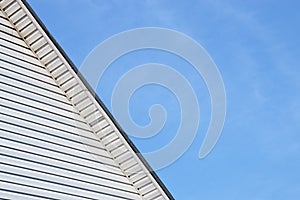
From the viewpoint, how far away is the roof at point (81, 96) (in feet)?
38.0

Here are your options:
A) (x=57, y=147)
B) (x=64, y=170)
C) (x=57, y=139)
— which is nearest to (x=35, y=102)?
(x=57, y=139)

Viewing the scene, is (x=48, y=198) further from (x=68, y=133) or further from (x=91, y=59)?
(x=91, y=59)

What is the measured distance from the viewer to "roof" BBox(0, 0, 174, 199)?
38.0 feet

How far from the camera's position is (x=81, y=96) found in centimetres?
1165

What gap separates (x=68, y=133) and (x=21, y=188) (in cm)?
180

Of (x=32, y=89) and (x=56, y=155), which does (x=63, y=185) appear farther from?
(x=32, y=89)

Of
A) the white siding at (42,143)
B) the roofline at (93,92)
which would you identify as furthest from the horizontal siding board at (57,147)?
the roofline at (93,92)

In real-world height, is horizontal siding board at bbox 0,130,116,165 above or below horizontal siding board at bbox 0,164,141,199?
above

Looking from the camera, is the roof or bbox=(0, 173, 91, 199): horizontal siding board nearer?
bbox=(0, 173, 91, 199): horizontal siding board

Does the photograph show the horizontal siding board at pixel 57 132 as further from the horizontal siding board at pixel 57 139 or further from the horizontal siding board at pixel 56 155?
the horizontal siding board at pixel 56 155

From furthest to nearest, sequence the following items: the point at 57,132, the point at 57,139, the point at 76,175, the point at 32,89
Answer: the point at 32,89
the point at 57,132
the point at 57,139
the point at 76,175

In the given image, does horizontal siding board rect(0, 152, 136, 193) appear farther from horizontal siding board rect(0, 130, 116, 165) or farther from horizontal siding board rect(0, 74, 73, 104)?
horizontal siding board rect(0, 74, 73, 104)

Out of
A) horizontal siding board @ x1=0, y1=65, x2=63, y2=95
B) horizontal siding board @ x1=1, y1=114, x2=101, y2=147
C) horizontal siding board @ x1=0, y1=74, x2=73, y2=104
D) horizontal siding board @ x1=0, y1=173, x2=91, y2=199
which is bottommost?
horizontal siding board @ x1=0, y1=173, x2=91, y2=199

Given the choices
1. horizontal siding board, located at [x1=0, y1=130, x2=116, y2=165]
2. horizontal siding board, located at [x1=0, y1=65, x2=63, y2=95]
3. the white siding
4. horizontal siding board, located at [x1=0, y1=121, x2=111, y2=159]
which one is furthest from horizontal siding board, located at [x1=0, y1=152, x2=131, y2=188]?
horizontal siding board, located at [x1=0, y1=65, x2=63, y2=95]
